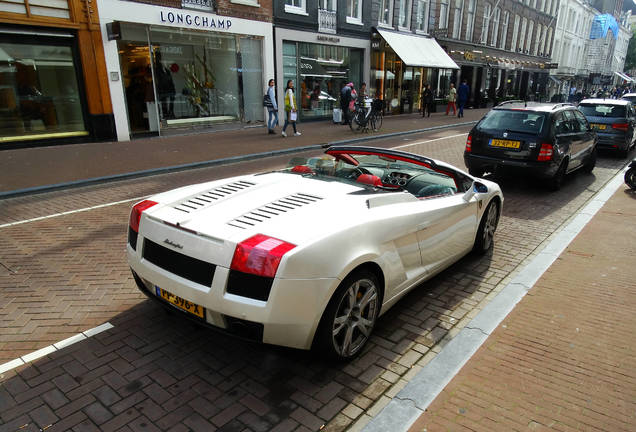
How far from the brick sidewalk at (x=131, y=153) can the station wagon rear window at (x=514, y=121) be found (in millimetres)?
6398

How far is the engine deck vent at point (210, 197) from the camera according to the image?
303 centimetres

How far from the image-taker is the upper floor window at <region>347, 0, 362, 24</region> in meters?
22.2

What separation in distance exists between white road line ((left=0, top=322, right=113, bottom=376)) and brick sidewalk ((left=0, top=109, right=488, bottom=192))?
6201 millimetres

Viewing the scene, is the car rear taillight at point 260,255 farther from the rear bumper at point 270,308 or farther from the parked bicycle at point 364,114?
the parked bicycle at point 364,114

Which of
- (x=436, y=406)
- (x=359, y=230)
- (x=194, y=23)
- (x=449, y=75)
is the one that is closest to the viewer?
(x=436, y=406)

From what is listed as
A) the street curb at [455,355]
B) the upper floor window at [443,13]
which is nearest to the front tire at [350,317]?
the street curb at [455,355]

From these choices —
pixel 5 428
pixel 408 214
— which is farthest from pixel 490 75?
pixel 5 428

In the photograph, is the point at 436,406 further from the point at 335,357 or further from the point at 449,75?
→ the point at 449,75

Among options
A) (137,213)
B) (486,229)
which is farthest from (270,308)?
(486,229)

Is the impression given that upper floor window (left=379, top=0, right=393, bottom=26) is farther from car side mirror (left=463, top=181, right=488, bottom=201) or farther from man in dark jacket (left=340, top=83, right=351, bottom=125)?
car side mirror (left=463, top=181, right=488, bottom=201)

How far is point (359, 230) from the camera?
110 inches

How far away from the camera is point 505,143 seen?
7.88 m

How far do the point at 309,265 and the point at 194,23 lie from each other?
50.9 feet

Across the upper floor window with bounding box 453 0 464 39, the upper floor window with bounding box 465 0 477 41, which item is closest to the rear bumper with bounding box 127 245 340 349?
the upper floor window with bounding box 453 0 464 39
